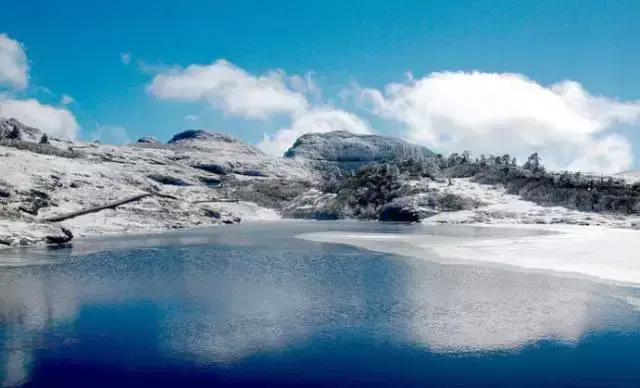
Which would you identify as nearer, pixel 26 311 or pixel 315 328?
pixel 315 328

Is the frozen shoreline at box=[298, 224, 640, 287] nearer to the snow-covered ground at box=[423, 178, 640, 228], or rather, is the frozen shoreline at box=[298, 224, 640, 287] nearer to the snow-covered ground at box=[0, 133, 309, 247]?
the snow-covered ground at box=[423, 178, 640, 228]

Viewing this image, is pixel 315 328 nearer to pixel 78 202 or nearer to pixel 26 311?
pixel 26 311

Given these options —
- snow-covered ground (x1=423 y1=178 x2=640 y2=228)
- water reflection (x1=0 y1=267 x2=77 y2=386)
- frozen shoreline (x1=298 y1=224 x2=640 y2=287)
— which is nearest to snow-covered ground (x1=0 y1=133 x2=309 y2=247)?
water reflection (x1=0 y1=267 x2=77 y2=386)

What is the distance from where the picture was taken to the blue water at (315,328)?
2923cm

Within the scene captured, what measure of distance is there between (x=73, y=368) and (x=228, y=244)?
7581 centimetres

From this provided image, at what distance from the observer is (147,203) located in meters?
160

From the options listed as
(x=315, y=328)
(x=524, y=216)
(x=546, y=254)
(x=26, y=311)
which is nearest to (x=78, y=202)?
(x=26, y=311)

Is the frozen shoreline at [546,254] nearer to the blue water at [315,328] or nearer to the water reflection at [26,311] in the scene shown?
the blue water at [315,328]

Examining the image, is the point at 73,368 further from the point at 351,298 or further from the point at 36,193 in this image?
the point at 36,193

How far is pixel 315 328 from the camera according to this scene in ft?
125

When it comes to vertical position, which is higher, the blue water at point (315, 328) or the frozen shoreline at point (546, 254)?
the frozen shoreline at point (546, 254)

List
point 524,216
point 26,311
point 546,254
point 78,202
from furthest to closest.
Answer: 1. point 524,216
2. point 78,202
3. point 546,254
4. point 26,311

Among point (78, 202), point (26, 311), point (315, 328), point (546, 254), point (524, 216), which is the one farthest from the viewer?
point (524, 216)

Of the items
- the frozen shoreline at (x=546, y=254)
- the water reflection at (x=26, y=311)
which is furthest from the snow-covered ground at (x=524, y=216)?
the water reflection at (x=26, y=311)
